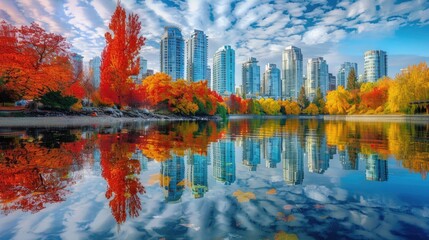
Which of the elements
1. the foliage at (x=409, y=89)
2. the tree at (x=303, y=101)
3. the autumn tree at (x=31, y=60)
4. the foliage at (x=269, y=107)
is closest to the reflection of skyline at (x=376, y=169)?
the autumn tree at (x=31, y=60)

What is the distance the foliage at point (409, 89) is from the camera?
4850 centimetres

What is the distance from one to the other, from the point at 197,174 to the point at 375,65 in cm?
17731

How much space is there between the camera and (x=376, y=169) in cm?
588

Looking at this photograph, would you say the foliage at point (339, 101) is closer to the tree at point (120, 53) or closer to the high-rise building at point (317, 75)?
the tree at point (120, 53)

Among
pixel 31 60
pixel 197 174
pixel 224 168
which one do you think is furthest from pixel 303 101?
pixel 197 174

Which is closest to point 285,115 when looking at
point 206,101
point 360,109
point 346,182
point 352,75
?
point 352,75

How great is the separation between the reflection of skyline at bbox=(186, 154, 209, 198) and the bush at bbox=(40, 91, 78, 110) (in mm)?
25198

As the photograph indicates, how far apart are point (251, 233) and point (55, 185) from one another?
11.9 feet

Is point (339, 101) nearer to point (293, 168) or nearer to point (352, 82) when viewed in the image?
point (352, 82)

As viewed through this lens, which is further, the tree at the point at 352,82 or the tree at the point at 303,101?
the tree at the point at 303,101

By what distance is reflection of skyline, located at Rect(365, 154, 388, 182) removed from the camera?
16.9ft

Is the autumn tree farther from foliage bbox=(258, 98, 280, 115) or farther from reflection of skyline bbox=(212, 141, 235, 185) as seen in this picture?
foliage bbox=(258, 98, 280, 115)

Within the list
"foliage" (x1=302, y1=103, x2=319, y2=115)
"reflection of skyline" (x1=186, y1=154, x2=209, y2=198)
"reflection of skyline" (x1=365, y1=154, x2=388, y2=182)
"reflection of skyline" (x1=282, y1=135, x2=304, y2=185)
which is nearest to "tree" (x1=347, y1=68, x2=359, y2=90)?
"foliage" (x1=302, y1=103, x2=319, y2=115)

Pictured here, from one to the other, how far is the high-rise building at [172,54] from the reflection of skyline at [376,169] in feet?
431
